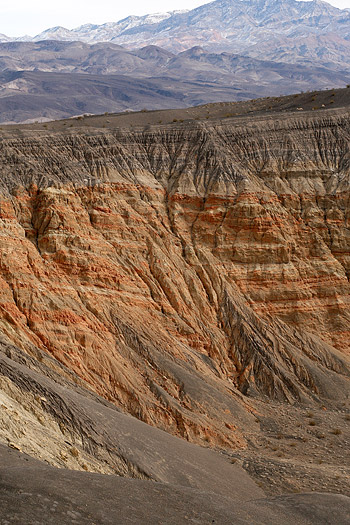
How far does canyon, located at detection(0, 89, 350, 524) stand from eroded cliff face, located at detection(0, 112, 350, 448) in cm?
9

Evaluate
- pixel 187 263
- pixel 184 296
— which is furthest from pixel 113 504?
pixel 187 263

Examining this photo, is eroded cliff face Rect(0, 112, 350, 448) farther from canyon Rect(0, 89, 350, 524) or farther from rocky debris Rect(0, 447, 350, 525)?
rocky debris Rect(0, 447, 350, 525)

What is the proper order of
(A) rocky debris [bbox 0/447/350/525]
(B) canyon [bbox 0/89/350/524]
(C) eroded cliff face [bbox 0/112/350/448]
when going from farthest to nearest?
(C) eroded cliff face [bbox 0/112/350/448] → (B) canyon [bbox 0/89/350/524] → (A) rocky debris [bbox 0/447/350/525]

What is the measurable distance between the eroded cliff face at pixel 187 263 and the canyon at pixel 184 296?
0.09 m

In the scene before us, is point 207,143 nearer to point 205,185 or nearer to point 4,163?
point 205,185

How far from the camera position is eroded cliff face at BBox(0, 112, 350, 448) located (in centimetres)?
3116

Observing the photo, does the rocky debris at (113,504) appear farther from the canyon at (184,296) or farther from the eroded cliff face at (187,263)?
the eroded cliff face at (187,263)

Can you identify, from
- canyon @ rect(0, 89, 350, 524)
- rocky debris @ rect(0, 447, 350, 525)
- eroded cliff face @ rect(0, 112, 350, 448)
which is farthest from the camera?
eroded cliff face @ rect(0, 112, 350, 448)

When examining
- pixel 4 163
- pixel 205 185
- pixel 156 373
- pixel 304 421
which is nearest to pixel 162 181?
pixel 205 185

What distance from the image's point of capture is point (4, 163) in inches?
1476

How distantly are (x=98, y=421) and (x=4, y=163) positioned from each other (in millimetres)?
19223

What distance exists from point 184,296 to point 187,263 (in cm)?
258

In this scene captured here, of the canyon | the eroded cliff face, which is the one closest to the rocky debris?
the canyon

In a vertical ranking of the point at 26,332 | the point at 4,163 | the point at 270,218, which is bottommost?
the point at 26,332
